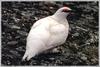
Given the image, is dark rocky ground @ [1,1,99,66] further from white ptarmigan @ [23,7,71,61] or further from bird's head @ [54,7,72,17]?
bird's head @ [54,7,72,17]

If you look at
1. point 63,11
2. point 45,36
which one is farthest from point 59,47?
point 45,36

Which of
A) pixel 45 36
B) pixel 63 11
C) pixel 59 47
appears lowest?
pixel 59 47

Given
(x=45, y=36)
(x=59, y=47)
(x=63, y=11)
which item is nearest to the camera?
(x=45, y=36)

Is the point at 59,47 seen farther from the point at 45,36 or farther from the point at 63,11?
the point at 45,36

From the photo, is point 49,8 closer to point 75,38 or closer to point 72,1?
point 72,1

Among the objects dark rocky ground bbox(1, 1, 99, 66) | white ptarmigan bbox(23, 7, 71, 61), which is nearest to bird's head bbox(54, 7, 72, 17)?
white ptarmigan bbox(23, 7, 71, 61)

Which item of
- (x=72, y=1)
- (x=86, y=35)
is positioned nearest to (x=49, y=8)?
(x=72, y=1)
